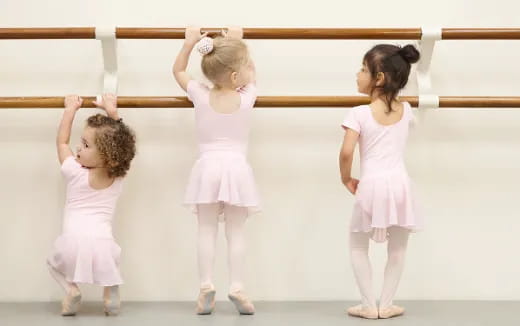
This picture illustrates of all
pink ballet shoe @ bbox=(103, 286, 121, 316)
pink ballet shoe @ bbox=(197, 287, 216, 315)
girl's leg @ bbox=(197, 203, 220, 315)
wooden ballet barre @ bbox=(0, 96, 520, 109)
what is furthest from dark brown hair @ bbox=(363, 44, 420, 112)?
pink ballet shoe @ bbox=(103, 286, 121, 316)

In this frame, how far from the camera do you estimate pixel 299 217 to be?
2.67 meters

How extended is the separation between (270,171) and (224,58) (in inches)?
17.8

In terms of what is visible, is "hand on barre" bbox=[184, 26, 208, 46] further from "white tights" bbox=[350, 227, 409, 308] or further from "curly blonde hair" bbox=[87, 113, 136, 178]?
"white tights" bbox=[350, 227, 409, 308]

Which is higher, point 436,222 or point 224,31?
point 224,31

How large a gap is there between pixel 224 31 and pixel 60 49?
566 millimetres

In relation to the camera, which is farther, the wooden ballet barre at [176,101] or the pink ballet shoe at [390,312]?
the wooden ballet barre at [176,101]

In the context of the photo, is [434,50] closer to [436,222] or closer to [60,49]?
[436,222]

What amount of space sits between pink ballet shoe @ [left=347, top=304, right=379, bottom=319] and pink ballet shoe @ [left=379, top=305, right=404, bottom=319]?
17 mm

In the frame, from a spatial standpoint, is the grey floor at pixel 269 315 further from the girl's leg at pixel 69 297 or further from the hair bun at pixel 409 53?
the hair bun at pixel 409 53

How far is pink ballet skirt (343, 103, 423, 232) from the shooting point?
2.26 metres

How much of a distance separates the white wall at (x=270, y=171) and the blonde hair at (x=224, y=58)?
1.00 feet

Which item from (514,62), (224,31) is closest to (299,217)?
(224,31)

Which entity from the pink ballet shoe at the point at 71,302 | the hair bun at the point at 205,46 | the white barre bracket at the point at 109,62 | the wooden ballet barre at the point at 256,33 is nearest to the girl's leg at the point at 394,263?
the wooden ballet barre at the point at 256,33

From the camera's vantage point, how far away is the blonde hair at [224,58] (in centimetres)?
236
